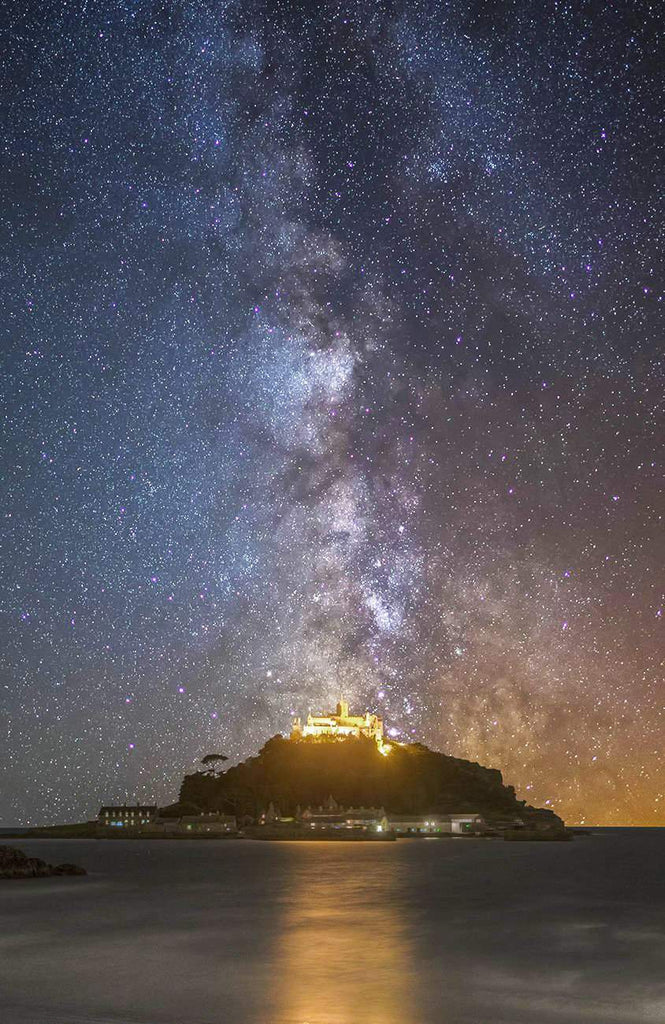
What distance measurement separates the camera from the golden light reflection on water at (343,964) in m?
20.5

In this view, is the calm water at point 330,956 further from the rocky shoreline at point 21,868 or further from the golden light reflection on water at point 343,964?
the rocky shoreline at point 21,868

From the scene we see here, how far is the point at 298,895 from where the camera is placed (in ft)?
203

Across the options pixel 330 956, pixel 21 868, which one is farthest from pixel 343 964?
pixel 21 868

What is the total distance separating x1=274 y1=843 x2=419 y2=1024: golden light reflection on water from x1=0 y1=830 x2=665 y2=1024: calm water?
75mm

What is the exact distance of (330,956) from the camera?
30.7 m

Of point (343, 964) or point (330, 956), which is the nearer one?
point (343, 964)

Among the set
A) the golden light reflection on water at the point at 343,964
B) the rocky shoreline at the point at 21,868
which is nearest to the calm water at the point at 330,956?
the golden light reflection on water at the point at 343,964

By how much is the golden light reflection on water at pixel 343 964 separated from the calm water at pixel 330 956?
0.07 meters

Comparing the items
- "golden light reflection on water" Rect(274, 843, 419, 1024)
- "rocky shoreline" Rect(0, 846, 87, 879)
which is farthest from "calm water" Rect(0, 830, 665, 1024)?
"rocky shoreline" Rect(0, 846, 87, 879)

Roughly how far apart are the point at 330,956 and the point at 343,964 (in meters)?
2.05

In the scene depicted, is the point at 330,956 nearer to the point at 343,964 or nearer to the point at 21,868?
the point at 343,964

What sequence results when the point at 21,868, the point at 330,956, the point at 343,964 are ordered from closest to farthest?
the point at 343,964
the point at 330,956
the point at 21,868

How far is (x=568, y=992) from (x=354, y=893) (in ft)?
140

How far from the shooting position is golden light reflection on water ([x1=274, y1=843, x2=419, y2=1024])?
67.4 ft
